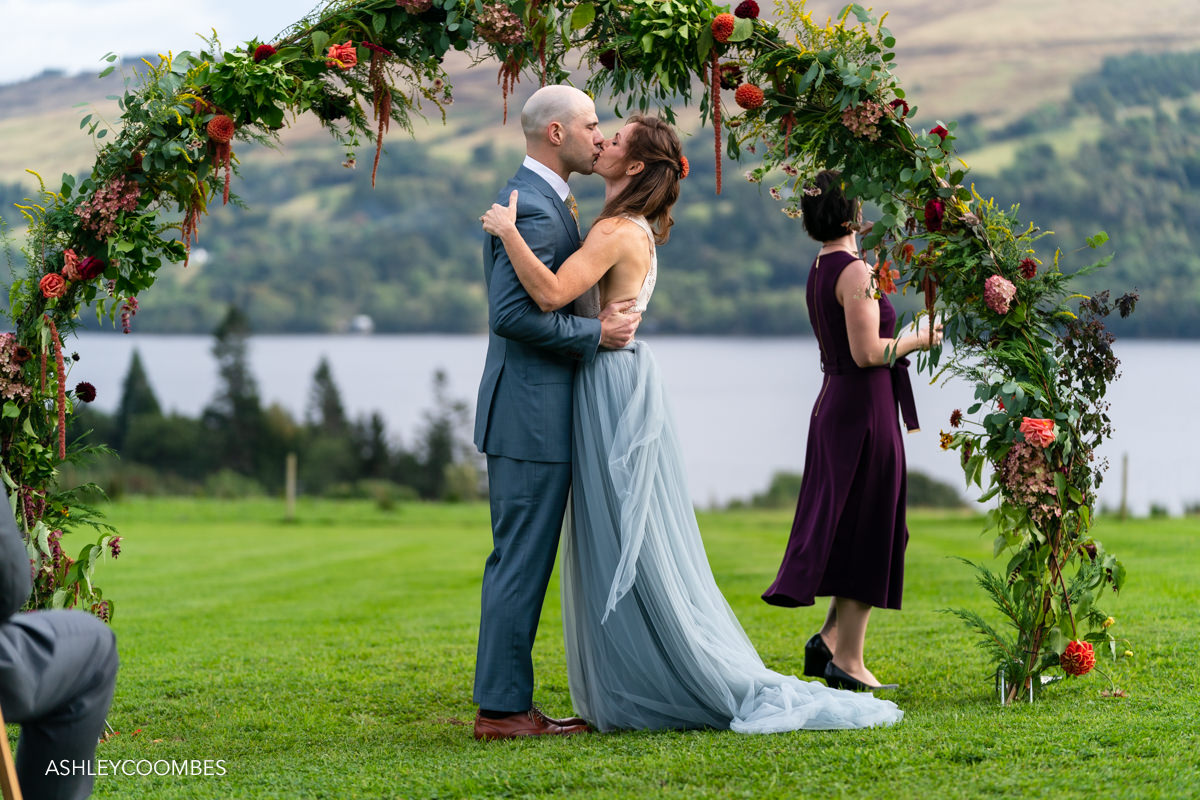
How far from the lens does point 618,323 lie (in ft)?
15.1

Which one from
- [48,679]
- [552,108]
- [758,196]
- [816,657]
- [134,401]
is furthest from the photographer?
[758,196]

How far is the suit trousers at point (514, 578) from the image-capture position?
14.8 feet

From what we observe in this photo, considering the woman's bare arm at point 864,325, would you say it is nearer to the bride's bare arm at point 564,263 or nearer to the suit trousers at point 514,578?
the bride's bare arm at point 564,263

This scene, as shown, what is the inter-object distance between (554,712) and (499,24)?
2960mm

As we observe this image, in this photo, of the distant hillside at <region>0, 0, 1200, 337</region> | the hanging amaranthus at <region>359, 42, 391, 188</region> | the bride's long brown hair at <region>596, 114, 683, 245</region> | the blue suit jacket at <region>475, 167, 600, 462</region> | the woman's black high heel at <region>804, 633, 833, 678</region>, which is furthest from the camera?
the distant hillside at <region>0, 0, 1200, 337</region>

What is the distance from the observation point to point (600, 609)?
15.1ft

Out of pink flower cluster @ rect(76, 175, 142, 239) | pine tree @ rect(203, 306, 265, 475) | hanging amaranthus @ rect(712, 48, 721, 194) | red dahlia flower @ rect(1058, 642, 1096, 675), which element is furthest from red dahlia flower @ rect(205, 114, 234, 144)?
pine tree @ rect(203, 306, 265, 475)

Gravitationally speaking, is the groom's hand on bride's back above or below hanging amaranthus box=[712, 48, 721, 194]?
below

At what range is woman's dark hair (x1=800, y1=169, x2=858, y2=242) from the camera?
17.3 feet

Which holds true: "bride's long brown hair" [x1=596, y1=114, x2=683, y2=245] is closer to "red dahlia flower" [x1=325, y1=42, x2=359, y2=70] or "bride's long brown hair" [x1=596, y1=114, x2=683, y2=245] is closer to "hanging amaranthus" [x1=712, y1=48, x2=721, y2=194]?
"hanging amaranthus" [x1=712, y1=48, x2=721, y2=194]

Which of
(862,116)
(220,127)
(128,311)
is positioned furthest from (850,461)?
(128,311)

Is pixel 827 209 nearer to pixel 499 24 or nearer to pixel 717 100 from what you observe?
pixel 717 100

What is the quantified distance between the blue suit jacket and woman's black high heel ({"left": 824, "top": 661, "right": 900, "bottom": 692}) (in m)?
1.72

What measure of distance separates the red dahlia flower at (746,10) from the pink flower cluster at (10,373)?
3.18 meters
